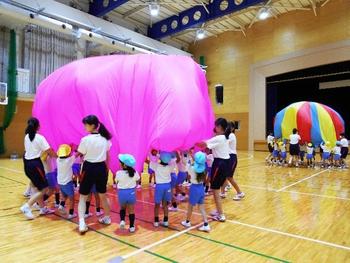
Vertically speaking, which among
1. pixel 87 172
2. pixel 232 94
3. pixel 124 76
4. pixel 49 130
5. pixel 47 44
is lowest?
pixel 87 172

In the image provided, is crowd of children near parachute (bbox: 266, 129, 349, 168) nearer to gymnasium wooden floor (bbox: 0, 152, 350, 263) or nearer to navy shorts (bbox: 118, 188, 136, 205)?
gymnasium wooden floor (bbox: 0, 152, 350, 263)

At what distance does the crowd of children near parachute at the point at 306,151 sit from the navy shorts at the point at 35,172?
7.89m

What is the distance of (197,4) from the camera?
13.8m

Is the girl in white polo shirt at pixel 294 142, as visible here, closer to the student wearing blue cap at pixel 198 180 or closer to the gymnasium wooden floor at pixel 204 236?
the gymnasium wooden floor at pixel 204 236

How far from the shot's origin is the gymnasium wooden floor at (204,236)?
2.93 meters

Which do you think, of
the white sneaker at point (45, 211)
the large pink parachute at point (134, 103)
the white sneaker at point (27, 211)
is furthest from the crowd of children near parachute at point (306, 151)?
the white sneaker at point (27, 211)

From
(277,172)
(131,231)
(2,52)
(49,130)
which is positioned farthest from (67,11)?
(131,231)

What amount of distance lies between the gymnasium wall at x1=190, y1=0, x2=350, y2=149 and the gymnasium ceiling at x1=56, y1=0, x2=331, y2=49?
1.08ft

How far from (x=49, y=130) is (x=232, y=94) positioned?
14.8 metres

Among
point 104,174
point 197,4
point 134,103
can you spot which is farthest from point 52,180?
point 197,4

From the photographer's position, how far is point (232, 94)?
18.3 meters

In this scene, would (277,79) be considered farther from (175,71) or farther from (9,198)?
(9,198)

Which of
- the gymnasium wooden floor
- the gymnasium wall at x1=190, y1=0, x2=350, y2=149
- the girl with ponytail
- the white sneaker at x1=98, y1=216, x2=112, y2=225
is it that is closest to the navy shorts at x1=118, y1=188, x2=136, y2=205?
the gymnasium wooden floor

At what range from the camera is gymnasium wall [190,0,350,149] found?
46.1 feet
